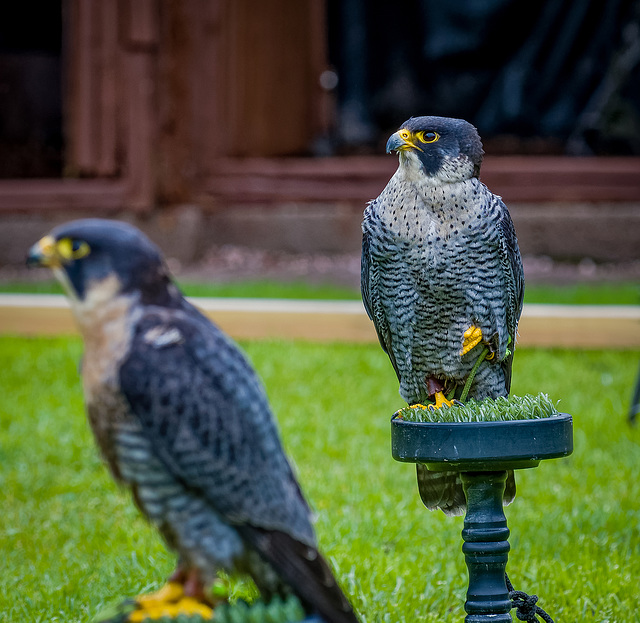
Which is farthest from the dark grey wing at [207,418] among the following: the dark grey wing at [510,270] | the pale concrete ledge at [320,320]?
the pale concrete ledge at [320,320]

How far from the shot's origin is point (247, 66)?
7.98 meters

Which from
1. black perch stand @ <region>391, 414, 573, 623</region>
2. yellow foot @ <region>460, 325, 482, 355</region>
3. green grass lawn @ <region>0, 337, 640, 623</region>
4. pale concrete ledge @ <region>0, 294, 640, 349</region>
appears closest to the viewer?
black perch stand @ <region>391, 414, 573, 623</region>

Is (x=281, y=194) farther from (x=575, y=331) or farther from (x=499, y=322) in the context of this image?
(x=499, y=322)

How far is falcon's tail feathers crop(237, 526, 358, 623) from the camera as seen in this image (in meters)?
1.62

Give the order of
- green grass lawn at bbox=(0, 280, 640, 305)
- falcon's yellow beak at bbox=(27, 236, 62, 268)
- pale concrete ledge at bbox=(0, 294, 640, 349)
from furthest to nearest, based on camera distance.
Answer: green grass lawn at bbox=(0, 280, 640, 305)
pale concrete ledge at bbox=(0, 294, 640, 349)
falcon's yellow beak at bbox=(27, 236, 62, 268)

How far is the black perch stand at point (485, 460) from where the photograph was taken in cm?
188

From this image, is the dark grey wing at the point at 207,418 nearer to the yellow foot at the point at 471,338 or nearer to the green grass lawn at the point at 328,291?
the yellow foot at the point at 471,338

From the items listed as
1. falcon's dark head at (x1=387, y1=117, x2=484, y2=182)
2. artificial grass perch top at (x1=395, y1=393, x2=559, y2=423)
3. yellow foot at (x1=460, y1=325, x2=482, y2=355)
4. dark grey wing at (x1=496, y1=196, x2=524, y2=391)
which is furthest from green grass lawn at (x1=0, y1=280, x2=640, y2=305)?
artificial grass perch top at (x1=395, y1=393, x2=559, y2=423)

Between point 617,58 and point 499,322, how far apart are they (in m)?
6.22

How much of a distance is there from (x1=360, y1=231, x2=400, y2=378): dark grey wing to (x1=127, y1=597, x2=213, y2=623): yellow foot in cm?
102

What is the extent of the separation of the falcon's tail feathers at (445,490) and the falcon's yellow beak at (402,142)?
755 mm

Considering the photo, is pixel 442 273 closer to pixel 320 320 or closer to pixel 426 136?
pixel 426 136

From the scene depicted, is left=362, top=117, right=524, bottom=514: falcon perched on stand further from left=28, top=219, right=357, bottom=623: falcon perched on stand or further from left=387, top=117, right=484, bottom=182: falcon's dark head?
left=28, top=219, right=357, bottom=623: falcon perched on stand

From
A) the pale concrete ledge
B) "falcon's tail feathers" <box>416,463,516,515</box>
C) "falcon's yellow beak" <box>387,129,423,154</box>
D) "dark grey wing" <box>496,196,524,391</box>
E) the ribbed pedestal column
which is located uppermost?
"falcon's yellow beak" <box>387,129,423,154</box>
